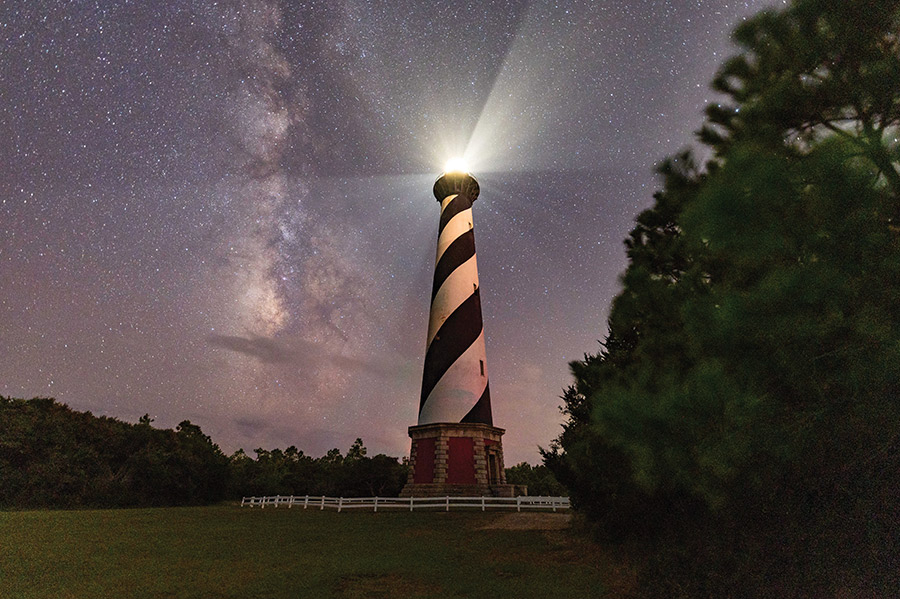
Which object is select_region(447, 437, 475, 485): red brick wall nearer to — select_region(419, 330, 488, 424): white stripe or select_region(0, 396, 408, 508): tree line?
select_region(419, 330, 488, 424): white stripe

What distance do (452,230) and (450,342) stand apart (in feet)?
23.9

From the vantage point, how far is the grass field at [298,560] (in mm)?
8383

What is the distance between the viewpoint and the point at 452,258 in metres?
28.0

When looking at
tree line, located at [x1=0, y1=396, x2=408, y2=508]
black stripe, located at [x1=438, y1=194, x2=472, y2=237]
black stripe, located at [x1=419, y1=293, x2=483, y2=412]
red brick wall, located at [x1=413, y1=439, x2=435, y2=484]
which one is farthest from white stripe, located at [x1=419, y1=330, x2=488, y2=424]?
tree line, located at [x1=0, y1=396, x2=408, y2=508]

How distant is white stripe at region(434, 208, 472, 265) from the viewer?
93.7 feet

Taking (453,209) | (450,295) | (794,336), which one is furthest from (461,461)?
(794,336)

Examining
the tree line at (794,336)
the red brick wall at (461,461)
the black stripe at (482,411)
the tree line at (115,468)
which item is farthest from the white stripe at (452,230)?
the tree line at (794,336)

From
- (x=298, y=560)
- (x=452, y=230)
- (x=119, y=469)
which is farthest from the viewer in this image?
(x=119, y=469)

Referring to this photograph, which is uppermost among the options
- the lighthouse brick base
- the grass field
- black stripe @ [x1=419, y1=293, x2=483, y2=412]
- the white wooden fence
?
black stripe @ [x1=419, y1=293, x2=483, y2=412]

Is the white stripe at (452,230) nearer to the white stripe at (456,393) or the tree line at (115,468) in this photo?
the white stripe at (456,393)

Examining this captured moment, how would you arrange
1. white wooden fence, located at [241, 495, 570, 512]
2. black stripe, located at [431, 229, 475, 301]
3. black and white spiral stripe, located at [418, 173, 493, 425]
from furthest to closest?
black stripe, located at [431, 229, 475, 301], black and white spiral stripe, located at [418, 173, 493, 425], white wooden fence, located at [241, 495, 570, 512]

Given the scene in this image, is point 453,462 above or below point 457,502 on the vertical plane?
above

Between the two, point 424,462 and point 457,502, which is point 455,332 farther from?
point 457,502

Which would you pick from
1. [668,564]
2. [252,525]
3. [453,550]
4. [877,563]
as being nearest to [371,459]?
[252,525]
